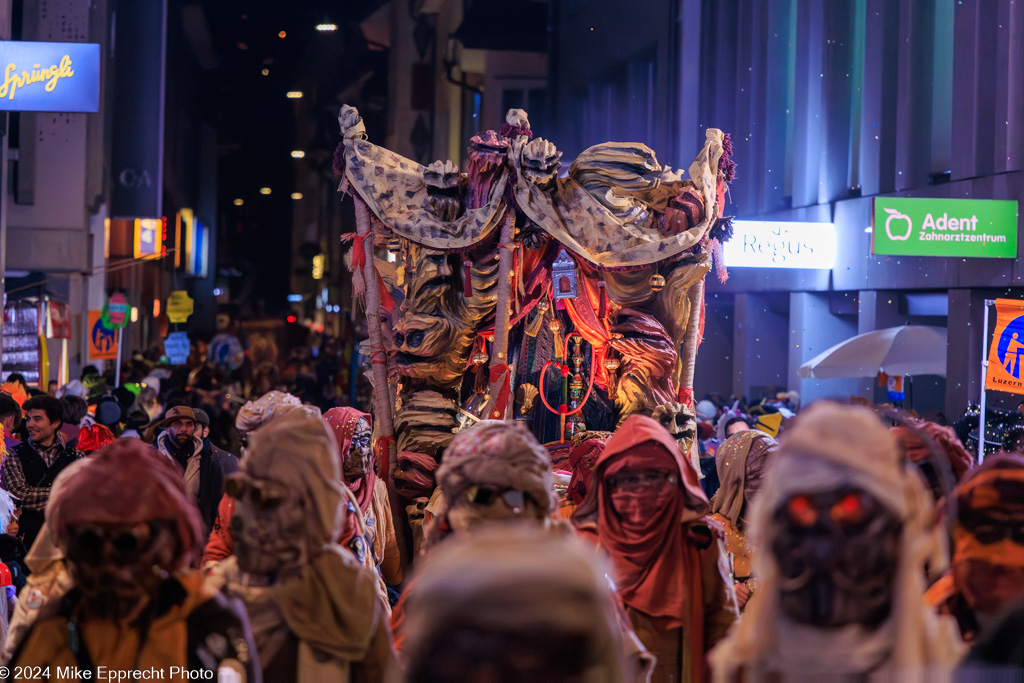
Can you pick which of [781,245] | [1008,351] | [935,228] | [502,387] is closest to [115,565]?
[502,387]

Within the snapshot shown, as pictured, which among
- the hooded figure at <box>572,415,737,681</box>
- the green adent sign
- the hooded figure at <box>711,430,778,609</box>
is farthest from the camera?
the green adent sign

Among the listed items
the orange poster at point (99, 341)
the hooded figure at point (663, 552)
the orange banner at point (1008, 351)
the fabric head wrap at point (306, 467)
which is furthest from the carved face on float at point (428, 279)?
the orange poster at point (99, 341)

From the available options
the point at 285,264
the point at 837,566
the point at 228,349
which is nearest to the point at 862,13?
the point at 228,349

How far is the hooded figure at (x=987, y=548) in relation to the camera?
9.77ft

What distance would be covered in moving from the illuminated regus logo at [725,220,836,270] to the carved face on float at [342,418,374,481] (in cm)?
1077

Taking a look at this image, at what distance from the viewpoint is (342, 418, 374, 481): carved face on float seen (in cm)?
583

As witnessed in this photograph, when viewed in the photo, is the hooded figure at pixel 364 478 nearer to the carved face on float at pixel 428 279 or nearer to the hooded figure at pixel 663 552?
the hooded figure at pixel 663 552

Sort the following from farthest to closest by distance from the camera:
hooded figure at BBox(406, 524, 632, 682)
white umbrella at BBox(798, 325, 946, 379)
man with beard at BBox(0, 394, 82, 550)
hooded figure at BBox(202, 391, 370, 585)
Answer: white umbrella at BBox(798, 325, 946, 379) < man with beard at BBox(0, 394, 82, 550) < hooded figure at BBox(202, 391, 370, 585) < hooded figure at BBox(406, 524, 632, 682)

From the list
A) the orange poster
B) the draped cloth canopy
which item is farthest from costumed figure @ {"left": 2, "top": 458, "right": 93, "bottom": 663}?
the orange poster

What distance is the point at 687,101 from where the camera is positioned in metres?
22.6

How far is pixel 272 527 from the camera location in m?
2.82

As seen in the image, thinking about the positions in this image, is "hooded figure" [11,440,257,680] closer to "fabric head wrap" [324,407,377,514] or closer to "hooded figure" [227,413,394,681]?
"hooded figure" [227,413,394,681]

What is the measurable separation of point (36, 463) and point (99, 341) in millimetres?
9301

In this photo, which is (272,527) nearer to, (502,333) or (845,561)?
(845,561)
